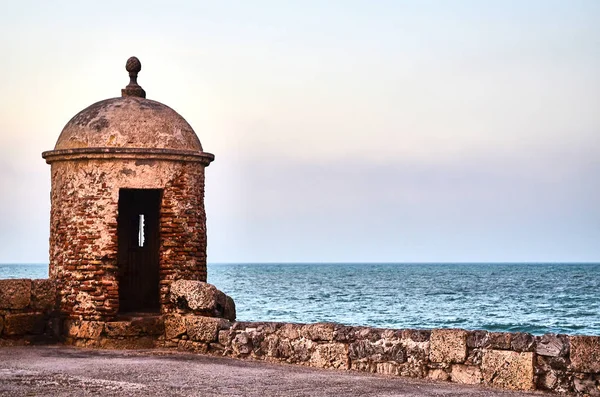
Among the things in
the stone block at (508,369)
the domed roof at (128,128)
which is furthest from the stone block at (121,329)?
the stone block at (508,369)

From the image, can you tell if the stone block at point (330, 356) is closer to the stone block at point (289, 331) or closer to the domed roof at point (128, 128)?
the stone block at point (289, 331)

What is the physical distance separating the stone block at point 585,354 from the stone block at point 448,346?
3.33 ft

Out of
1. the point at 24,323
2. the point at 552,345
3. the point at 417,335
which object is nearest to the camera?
the point at 552,345

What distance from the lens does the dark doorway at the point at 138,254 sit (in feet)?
43.1

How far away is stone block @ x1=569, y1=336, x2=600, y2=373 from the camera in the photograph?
25.0ft

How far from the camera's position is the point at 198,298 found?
1080 cm

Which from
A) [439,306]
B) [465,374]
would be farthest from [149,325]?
[439,306]

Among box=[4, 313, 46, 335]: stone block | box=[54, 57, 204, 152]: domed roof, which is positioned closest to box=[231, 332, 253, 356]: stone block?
box=[4, 313, 46, 335]: stone block

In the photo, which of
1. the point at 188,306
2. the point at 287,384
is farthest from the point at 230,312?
the point at 287,384

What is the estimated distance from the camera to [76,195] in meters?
11.2

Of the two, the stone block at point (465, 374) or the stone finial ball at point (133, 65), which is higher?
the stone finial ball at point (133, 65)

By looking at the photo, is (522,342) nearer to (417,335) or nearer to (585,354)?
(585,354)

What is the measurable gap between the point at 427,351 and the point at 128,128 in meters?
4.78

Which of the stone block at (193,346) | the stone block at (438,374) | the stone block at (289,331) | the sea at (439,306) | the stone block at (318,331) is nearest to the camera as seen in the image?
the stone block at (438,374)
